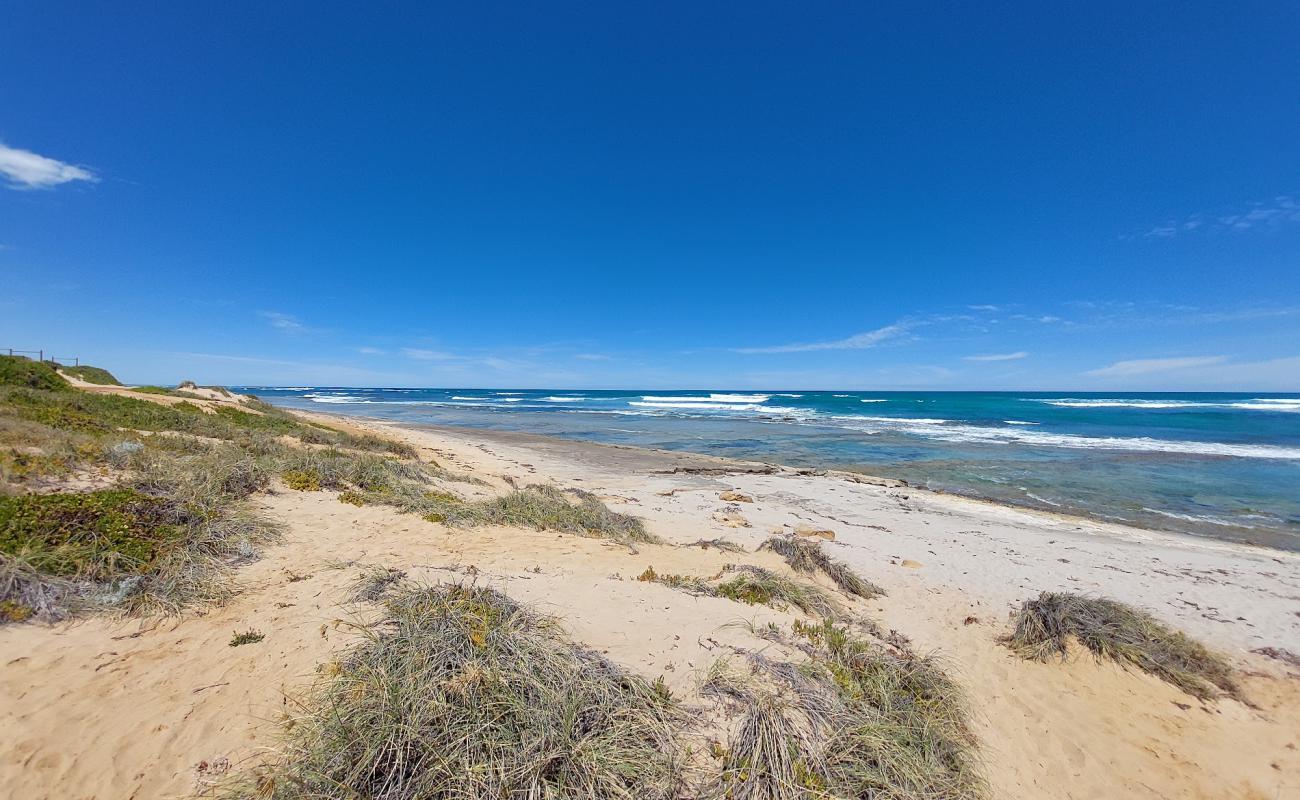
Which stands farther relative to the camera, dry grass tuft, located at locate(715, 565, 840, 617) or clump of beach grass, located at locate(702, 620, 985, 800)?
dry grass tuft, located at locate(715, 565, 840, 617)

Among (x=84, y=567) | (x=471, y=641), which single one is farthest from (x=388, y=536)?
(x=471, y=641)

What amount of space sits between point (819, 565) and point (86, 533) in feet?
31.5

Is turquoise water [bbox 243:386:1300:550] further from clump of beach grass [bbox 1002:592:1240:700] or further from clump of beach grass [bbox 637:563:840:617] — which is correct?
clump of beach grass [bbox 637:563:840:617]

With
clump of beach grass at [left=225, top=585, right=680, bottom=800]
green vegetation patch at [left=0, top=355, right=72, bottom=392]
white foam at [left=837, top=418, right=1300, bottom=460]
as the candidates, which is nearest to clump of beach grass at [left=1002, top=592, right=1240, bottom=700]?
clump of beach grass at [left=225, top=585, right=680, bottom=800]

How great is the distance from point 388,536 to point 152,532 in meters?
2.66

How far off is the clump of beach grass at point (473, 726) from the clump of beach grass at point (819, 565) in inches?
203

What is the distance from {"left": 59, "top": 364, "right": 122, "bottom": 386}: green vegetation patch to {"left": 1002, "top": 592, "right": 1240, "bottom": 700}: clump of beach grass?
144 feet

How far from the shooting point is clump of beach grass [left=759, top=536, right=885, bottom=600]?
7.62 metres

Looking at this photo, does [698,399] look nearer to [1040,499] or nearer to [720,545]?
[1040,499]

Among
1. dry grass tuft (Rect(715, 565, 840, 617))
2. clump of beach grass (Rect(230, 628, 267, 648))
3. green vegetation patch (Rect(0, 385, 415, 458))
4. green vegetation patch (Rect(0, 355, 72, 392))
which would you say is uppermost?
green vegetation patch (Rect(0, 355, 72, 392))

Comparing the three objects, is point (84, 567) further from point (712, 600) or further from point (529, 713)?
point (712, 600)

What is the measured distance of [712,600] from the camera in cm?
575

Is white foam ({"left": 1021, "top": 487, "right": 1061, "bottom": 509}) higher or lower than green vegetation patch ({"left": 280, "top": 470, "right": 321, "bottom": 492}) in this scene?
lower

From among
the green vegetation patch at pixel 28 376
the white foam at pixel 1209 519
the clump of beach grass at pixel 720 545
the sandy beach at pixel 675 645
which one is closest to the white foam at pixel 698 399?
the green vegetation patch at pixel 28 376
